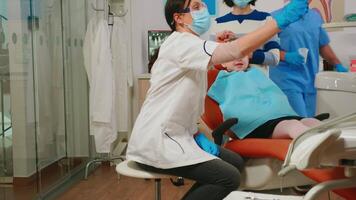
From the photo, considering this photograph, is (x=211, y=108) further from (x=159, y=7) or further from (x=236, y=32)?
(x=159, y=7)

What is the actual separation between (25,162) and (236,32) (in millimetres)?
1638

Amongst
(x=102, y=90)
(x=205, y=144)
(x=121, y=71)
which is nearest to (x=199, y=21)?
(x=205, y=144)

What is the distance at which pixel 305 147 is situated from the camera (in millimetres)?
986

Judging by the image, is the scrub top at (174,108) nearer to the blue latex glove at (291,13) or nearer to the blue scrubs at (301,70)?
the blue latex glove at (291,13)

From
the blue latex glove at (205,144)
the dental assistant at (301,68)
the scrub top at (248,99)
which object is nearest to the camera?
the blue latex glove at (205,144)

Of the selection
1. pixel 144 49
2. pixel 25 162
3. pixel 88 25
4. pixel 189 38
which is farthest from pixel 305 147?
pixel 144 49

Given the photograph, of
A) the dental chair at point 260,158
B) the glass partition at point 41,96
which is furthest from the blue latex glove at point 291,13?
the glass partition at point 41,96

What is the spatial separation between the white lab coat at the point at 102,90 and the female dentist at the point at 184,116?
157 centimetres

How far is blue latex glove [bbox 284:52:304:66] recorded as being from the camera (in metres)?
2.39

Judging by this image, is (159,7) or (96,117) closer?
(96,117)

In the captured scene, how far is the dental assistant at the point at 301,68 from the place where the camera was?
98.5 inches

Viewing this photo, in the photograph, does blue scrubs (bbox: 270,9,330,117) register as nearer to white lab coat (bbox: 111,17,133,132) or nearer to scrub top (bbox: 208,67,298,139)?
scrub top (bbox: 208,67,298,139)

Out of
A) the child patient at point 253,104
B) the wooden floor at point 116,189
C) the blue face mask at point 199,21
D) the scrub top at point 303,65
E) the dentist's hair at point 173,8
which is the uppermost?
the dentist's hair at point 173,8

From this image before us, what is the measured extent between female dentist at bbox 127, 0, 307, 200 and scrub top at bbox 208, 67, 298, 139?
33 centimetres
